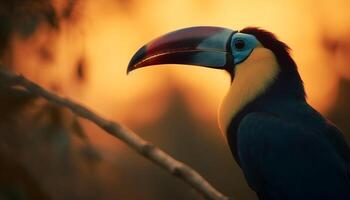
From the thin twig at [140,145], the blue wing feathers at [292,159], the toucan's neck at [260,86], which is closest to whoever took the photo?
the thin twig at [140,145]

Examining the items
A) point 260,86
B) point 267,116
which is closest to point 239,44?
point 260,86

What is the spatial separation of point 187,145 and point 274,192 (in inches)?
192

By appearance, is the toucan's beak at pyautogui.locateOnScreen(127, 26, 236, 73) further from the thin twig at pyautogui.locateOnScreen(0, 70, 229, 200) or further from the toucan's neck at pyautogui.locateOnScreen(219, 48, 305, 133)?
the thin twig at pyautogui.locateOnScreen(0, 70, 229, 200)

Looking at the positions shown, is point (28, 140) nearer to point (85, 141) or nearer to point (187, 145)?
point (85, 141)

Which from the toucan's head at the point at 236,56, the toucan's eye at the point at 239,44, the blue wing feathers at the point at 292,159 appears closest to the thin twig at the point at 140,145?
the blue wing feathers at the point at 292,159

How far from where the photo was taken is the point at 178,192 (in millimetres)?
7586

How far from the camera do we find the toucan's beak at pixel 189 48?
3725 mm

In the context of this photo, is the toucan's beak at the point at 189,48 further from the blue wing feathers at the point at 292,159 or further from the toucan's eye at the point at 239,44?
the blue wing feathers at the point at 292,159

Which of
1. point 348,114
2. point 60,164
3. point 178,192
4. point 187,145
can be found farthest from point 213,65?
point 187,145

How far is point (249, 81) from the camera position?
378 centimetres

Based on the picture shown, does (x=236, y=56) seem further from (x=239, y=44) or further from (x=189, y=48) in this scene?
(x=189, y=48)

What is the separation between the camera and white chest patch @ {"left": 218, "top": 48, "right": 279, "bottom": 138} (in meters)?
3.76

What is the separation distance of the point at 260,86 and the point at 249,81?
0.16 feet

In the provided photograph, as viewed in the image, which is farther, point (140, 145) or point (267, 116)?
point (267, 116)
